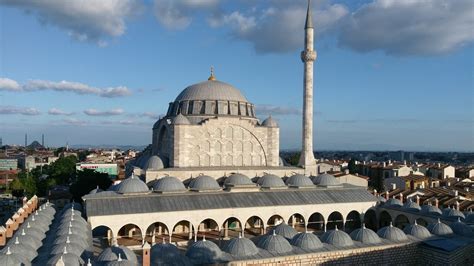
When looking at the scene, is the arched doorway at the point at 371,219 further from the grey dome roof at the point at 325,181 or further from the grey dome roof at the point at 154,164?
the grey dome roof at the point at 154,164

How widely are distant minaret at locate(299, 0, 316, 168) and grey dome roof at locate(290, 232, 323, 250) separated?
1397 cm

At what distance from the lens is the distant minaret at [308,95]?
102 feet

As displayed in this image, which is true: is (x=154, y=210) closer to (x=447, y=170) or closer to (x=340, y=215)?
(x=340, y=215)

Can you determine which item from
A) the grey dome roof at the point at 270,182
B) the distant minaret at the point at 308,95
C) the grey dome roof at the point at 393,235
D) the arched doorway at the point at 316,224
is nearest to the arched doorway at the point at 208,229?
the grey dome roof at the point at 270,182

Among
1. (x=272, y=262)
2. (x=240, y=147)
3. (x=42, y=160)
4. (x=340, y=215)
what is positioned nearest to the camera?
(x=272, y=262)

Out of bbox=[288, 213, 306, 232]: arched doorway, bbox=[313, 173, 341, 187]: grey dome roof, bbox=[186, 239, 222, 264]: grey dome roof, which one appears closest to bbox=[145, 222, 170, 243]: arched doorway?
bbox=[186, 239, 222, 264]: grey dome roof

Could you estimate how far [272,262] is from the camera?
15445 mm

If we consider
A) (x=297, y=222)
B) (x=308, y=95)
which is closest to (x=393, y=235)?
(x=297, y=222)

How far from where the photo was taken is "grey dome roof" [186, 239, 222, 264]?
15.0m

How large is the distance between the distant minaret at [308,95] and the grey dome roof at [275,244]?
14545 mm

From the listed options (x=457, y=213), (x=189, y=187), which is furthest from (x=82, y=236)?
(x=457, y=213)

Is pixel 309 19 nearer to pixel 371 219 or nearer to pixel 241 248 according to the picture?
pixel 371 219

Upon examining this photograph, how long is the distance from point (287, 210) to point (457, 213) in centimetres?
936

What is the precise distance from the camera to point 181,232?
79.3ft
